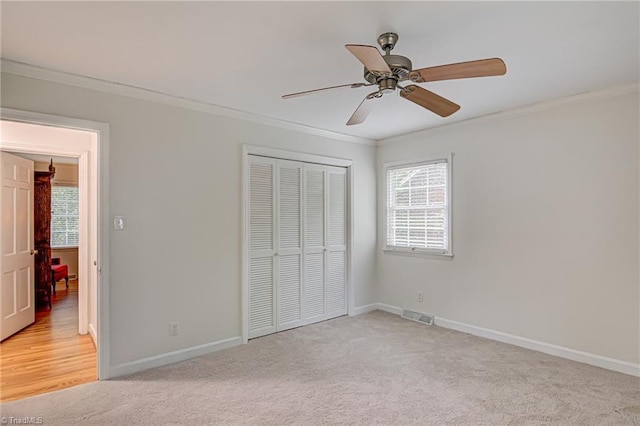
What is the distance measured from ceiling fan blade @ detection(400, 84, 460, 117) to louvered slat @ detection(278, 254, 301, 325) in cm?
247

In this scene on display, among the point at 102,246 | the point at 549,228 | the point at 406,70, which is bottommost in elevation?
the point at 102,246

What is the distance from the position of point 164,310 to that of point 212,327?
0.53 meters

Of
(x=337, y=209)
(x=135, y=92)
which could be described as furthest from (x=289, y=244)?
(x=135, y=92)

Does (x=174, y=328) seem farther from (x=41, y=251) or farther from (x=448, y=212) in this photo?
(x=41, y=251)

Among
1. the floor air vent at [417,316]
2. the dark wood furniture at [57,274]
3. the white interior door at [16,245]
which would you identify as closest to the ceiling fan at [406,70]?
the floor air vent at [417,316]

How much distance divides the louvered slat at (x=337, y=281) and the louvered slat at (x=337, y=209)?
7.7 inches

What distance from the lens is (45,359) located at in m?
3.42

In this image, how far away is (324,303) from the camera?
15.4ft

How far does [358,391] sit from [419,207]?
2.58m

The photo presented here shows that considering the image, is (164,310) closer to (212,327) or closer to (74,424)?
(212,327)

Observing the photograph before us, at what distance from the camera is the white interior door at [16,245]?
153 inches

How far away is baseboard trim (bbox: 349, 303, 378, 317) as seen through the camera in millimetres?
4900

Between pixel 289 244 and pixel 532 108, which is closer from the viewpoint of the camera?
pixel 532 108

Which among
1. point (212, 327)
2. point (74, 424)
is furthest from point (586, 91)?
point (74, 424)
